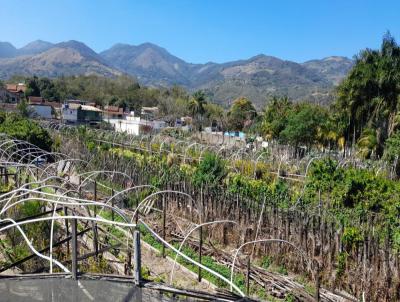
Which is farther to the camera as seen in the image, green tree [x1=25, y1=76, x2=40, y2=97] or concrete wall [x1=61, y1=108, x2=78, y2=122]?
green tree [x1=25, y1=76, x2=40, y2=97]

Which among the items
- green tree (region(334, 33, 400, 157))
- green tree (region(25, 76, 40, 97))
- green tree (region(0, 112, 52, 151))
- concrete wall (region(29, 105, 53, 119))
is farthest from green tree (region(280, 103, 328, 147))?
green tree (region(25, 76, 40, 97))

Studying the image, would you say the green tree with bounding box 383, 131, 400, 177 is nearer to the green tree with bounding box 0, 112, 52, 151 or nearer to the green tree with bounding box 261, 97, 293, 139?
the green tree with bounding box 261, 97, 293, 139

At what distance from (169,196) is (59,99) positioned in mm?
57559

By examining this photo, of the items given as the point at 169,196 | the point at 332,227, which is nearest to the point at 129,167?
the point at 169,196

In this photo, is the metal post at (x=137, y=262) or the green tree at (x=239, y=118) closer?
the metal post at (x=137, y=262)

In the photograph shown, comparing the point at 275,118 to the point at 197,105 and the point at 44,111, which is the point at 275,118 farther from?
the point at 44,111

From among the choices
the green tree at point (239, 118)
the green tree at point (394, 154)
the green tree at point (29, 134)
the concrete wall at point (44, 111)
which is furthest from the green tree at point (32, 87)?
the green tree at point (394, 154)

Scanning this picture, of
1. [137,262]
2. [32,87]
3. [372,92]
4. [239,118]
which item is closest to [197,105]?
[239,118]

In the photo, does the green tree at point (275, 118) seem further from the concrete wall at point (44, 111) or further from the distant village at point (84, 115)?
the concrete wall at point (44, 111)

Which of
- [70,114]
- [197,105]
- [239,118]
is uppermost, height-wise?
[197,105]

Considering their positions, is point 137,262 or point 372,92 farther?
point 372,92

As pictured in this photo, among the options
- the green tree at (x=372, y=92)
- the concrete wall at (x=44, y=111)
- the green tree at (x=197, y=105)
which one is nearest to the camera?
the green tree at (x=372, y=92)

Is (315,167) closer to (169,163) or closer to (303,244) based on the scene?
(303,244)

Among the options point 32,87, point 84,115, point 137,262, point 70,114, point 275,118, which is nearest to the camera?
point 137,262
